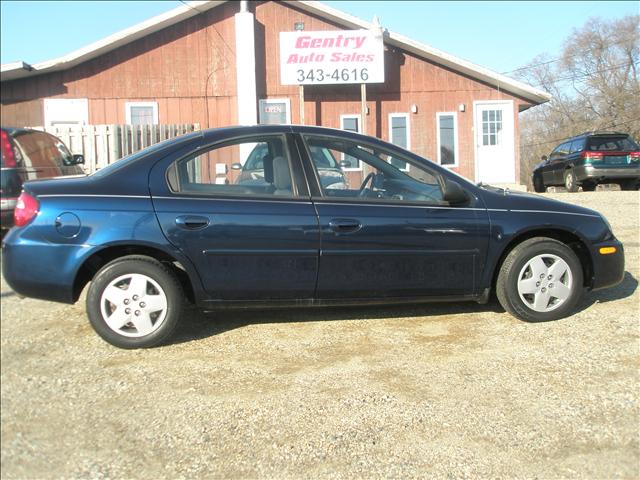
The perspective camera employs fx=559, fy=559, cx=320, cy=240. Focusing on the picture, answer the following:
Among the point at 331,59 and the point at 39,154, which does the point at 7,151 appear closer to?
the point at 39,154

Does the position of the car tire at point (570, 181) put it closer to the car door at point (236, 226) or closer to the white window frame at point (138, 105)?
the white window frame at point (138, 105)

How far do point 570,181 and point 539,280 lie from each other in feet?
39.1

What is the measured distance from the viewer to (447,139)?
1645 centimetres

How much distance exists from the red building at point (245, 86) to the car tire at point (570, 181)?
2.61 metres

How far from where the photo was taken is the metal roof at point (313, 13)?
572 inches

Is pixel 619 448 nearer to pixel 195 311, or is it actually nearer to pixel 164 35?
pixel 195 311

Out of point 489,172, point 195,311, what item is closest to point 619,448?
point 195,311

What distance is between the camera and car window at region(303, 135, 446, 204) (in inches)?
168

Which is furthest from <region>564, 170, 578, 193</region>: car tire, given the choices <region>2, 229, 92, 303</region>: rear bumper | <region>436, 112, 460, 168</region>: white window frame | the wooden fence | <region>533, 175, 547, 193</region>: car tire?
<region>2, 229, 92, 303</region>: rear bumper

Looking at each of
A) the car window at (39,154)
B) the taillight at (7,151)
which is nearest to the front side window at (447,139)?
the car window at (39,154)

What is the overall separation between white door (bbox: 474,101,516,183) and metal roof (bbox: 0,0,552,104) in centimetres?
67

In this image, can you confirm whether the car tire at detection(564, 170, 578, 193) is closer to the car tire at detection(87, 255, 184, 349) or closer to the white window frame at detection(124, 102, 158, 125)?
the white window frame at detection(124, 102, 158, 125)

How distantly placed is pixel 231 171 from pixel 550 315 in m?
2.73

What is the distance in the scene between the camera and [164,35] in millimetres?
15281
